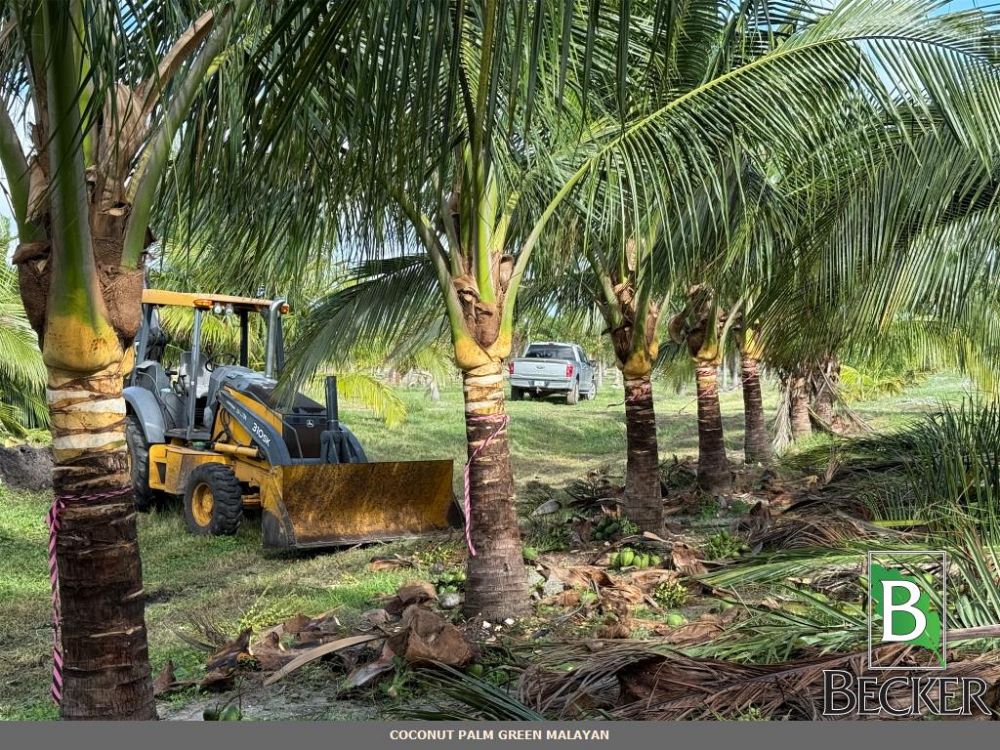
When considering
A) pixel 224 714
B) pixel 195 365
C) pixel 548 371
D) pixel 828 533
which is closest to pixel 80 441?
pixel 224 714

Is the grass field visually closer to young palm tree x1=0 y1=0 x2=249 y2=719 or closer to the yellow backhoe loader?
the yellow backhoe loader

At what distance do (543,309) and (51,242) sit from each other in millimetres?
8743

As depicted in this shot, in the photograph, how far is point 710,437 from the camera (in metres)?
12.6

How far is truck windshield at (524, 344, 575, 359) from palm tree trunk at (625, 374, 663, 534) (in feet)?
63.9

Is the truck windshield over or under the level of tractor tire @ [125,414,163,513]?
over

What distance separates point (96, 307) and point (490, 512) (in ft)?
11.0

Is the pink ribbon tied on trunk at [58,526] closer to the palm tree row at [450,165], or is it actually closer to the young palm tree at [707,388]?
the palm tree row at [450,165]

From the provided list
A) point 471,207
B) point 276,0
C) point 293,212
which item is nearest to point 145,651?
point 276,0

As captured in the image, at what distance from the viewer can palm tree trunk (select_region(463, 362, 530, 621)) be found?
6340 mm

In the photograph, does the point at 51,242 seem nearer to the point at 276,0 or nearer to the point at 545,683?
the point at 276,0

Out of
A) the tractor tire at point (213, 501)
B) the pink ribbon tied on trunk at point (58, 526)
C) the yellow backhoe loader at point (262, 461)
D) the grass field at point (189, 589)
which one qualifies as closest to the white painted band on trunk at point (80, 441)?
the pink ribbon tied on trunk at point (58, 526)

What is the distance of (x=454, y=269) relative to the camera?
625 cm

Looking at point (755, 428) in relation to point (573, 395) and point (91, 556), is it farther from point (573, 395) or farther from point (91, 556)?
point (91, 556)

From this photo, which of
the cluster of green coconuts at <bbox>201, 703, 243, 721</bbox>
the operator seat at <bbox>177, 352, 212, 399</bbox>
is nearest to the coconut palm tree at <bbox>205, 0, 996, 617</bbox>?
the cluster of green coconuts at <bbox>201, 703, 243, 721</bbox>
